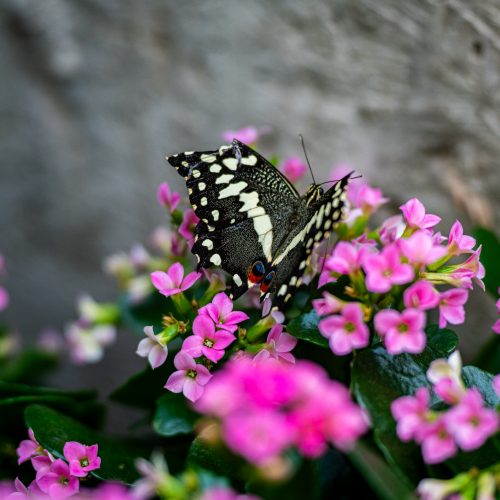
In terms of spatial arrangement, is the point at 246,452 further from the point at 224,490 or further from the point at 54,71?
the point at 54,71

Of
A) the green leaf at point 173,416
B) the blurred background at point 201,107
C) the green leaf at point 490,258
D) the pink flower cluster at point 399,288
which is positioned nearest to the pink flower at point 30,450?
the green leaf at point 173,416

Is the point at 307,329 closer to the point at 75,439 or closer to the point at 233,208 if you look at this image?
the point at 233,208

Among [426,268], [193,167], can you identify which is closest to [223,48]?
[193,167]

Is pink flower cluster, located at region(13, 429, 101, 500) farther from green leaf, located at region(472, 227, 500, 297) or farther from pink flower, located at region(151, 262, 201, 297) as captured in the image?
green leaf, located at region(472, 227, 500, 297)

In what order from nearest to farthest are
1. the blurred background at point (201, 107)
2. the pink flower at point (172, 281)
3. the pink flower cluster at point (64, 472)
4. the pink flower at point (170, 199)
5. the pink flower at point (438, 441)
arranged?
the pink flower at point (438, 441) < the pink flower cluster at point (64, 472) < the pink flower at point (172, 281) < the pink flower at point (170, 199) < the blurred background at point (201, 107)

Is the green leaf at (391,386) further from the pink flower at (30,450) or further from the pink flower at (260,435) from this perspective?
the pink flower at (30,450)

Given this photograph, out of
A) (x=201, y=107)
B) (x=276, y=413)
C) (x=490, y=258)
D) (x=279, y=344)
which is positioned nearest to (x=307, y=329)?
(x=279, y=344)

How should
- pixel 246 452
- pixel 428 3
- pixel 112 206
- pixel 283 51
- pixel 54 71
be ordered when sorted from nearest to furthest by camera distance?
pixel 246 452
pixel 428 3
pixel 283 51
pixel 54 71
pixel 112 206
